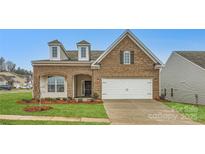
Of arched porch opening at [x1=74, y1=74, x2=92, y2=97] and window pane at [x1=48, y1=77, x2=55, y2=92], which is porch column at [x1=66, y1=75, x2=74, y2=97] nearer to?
window pane at [x1=48, y1=77, x2=55, y2=92]

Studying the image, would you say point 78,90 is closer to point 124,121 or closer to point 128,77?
point 128,77

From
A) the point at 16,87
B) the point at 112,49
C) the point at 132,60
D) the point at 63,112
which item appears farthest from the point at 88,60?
the point at 16,87

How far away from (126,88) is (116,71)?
5.31 ft

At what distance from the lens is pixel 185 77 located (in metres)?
19.8

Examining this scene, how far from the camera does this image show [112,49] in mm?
18641

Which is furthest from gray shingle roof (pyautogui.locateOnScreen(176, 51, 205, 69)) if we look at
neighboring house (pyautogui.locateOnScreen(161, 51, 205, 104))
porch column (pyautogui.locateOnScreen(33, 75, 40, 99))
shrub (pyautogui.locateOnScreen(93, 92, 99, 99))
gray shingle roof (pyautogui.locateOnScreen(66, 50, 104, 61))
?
porch column (pyautogui.locateOnScreen(33, 75, 40, 99))

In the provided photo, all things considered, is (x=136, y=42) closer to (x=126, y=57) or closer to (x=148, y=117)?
(x=126, y=57)

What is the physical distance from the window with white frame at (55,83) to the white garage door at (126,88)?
12.5 ft

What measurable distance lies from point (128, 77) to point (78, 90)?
17.2ft

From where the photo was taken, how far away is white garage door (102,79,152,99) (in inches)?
723

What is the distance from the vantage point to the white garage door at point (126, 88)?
1838 cm

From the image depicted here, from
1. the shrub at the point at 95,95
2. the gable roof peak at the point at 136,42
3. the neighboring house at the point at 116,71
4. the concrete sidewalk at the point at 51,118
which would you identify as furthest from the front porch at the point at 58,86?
the concrete sidewalk at the point at 51,118

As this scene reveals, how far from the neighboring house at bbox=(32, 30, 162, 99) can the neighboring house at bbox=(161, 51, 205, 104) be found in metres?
2.84

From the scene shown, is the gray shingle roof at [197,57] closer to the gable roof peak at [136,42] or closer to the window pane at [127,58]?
the gable roof peak at [136,42]
